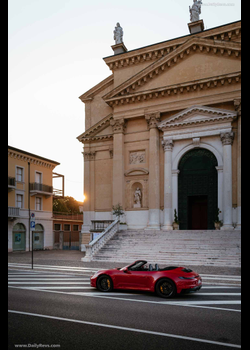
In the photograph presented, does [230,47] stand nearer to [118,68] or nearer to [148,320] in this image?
[118,68]

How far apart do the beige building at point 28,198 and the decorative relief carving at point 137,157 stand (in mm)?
13725

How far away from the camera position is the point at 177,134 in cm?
2758

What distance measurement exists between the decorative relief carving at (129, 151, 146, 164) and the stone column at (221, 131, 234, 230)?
705 cm

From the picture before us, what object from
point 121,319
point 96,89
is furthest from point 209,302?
point 96,89

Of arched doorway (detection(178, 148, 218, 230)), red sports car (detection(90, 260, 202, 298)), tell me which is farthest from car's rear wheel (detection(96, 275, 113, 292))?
arched doorway (detection(178, 148, 218, 230))

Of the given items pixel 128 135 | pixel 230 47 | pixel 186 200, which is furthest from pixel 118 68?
pixel 186 200

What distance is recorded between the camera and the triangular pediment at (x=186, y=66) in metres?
25.7

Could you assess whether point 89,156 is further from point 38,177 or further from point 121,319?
point 121,319

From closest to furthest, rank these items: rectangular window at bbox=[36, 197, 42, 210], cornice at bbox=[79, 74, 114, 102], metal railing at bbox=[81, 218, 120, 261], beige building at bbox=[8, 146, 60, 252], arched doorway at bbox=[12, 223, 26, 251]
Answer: metal railing at bbox=[81, 218, 120, 261], cornice at bbox=[79, 74, 114, 102], beige building at bbox=[8, 146, 60, 252], arched doorway at bbox=[12, 223, 26, 251], rectangular window at bbox=[36, 197, 42, 210]

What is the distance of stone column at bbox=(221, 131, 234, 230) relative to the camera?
80.5 feet

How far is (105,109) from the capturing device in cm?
3403

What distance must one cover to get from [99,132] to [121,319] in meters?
26.5

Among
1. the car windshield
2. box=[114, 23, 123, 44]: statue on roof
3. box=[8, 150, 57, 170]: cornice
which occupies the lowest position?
the car windshield

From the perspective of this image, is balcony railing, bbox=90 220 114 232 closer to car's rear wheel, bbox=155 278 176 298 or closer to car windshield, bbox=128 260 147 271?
car windshield, bbox=128 260 147 271
